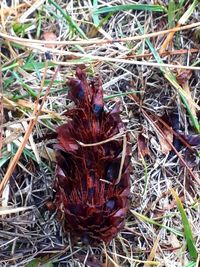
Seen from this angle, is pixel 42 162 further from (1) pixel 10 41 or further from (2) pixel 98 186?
(1) pixel 10 41

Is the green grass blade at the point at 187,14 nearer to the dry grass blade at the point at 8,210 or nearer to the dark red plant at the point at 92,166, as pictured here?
the dark red plant at the point at 92,166

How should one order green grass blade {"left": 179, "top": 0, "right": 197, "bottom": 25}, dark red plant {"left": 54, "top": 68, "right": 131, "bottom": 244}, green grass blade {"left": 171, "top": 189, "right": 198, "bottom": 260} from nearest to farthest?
dark red plant {"left": 54, "top": 68, "right": 131, "bottom": 244} < green grass blade {"left": 171, "top": 189, "right": 198, "bottom": 260} < green grass blade {"left": 179, "top": 0, "right": 197, "bottom": 25}

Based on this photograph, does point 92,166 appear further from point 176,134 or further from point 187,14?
point 187,14

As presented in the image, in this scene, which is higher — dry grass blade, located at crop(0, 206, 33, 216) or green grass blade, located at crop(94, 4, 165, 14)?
green grass blade, located at crop(94, 4, 165, 14)

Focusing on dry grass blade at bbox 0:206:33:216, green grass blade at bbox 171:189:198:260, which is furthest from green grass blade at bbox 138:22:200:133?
dry grass blade at bbox 0:206:33:216

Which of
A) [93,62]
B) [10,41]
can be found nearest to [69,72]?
[93,62]

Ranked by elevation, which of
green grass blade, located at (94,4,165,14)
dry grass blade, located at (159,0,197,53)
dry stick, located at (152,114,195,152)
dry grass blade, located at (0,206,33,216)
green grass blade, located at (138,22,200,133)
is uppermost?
green grass blade, located at (94,4,165,14)

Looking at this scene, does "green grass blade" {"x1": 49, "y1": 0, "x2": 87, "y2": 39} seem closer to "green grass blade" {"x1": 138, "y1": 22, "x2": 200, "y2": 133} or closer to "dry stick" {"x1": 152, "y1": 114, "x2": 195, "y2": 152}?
"green grass blade" {"x1": 138, "y1": 22, "x2": 200, "y2": 133}

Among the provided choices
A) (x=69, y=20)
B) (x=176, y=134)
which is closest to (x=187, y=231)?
(x=176, y=134)
